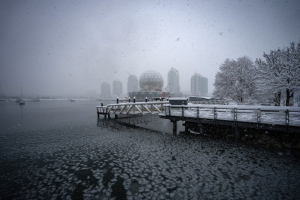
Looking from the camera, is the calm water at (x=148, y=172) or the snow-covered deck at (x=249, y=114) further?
the snow-covered deck at (x=249, y=114)

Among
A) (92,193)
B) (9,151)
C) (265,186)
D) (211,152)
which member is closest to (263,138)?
(211,152)

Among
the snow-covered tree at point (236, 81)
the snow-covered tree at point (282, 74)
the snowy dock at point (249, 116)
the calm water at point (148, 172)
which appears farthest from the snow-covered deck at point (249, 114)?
the snow-covered tree at point (236, 81)

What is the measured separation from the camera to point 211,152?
9.66 meters

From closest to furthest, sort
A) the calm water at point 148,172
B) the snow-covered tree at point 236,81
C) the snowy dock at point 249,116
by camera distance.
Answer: the calm water at point 148,172 → the snowy dock at point 249,116 → the snow-covered tree at point 236,81

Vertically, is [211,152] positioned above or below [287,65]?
below

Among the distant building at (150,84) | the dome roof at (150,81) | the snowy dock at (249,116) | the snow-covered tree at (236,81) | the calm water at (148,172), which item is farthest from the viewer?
the dome roof at (150,81)

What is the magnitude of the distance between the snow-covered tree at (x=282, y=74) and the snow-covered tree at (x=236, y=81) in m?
5.32

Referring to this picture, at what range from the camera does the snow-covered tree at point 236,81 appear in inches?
1014

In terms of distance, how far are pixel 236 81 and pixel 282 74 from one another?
11.5 meters

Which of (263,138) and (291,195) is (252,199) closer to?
(291,195)

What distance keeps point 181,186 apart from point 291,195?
3891 millimetres

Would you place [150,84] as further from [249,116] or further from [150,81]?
[249,116]

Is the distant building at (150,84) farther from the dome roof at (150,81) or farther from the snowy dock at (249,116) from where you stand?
the snowy dock at (249,116)

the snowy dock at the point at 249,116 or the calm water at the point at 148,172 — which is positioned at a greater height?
the snowy dock at the point at 249,116
